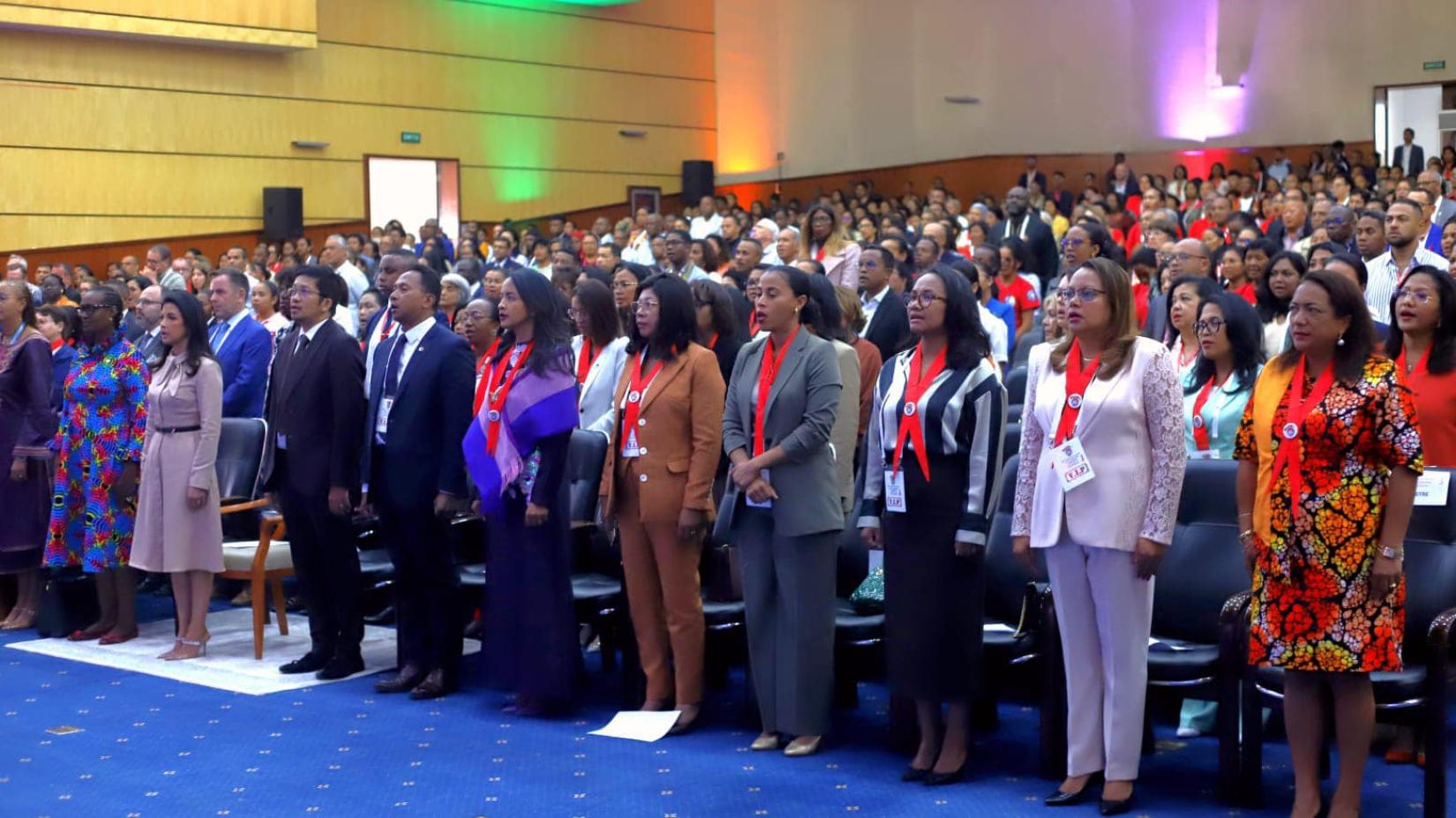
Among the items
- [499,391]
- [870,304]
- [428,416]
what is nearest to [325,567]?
[428,416]

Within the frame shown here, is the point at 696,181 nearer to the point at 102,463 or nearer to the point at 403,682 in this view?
the point at 102,463

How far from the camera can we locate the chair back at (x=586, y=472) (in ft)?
20.2

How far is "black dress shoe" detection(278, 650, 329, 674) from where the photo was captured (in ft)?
20.7

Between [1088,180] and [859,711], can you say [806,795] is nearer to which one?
[859,711]

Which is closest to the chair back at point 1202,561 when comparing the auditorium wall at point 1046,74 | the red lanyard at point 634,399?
the red lanyard at point 634,399

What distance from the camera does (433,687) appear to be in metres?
5.92

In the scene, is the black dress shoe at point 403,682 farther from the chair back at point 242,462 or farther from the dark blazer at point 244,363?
the dark blazer at point 244,363

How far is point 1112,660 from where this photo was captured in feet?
14.0

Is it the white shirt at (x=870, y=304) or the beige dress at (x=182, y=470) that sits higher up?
the white shirt at (x=870, y=304)

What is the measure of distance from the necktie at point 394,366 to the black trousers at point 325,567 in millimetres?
517

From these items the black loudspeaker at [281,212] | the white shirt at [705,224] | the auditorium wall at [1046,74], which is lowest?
the white shirt at [705,224]

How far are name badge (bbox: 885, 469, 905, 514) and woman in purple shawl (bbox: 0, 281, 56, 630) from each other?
4.36 metres

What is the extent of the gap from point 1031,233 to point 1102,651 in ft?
24.8

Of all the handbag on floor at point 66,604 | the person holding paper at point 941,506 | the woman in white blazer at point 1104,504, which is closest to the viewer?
the woman in white blazer at point 1104,504
